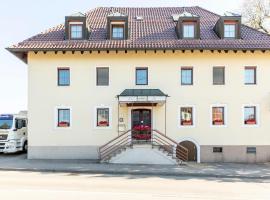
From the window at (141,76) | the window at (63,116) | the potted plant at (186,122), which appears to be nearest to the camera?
the window at (63,116)

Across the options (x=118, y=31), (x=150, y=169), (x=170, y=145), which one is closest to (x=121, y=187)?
(x=150, y=169)

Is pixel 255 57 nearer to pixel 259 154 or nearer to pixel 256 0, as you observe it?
pixel 259 154

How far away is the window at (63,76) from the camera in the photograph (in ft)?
75.9

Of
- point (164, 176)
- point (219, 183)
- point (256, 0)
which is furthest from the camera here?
point (256, 0)

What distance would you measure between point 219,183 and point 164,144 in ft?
25.1

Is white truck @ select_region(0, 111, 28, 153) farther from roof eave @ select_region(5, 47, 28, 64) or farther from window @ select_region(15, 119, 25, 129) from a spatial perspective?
roof eave @ select_region(5, 47, 28, 64)

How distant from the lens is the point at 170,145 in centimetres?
2259

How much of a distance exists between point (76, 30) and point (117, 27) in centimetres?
277

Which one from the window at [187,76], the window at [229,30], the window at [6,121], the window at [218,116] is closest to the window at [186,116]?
the window at [218,116]

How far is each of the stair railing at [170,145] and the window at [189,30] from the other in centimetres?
693

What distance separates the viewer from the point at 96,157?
22719 mm

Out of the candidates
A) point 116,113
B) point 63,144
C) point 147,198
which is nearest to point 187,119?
point 116,113

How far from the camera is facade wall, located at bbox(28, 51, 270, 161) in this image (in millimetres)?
22812

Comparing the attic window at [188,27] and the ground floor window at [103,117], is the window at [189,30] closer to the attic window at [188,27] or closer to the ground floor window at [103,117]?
the attic window at [188,27]
